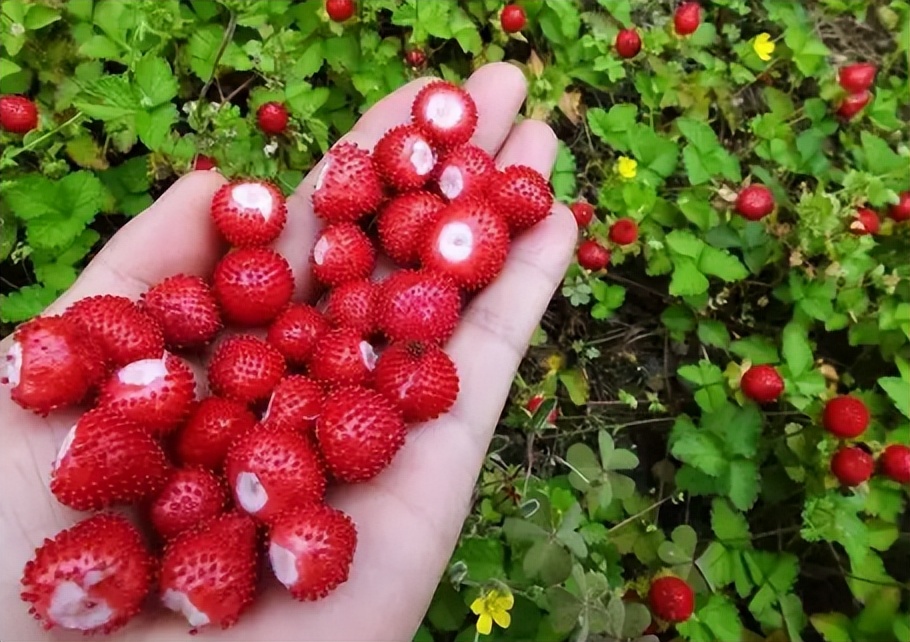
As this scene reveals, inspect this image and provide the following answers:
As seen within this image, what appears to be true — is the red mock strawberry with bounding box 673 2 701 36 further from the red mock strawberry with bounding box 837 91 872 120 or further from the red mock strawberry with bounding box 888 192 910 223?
the red mock strawberry with bounding box 888 192 910 223

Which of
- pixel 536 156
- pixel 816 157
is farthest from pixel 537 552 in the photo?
pixel 816 157

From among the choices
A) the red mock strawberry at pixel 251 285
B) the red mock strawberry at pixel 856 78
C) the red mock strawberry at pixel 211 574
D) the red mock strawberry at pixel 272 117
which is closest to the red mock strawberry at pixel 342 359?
the red mock strawberry at pixel 251 285

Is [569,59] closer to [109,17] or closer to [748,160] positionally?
[748,160]

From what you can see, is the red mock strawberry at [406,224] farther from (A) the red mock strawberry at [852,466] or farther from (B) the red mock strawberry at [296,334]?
(A) the red mock strawberry at [852,466]

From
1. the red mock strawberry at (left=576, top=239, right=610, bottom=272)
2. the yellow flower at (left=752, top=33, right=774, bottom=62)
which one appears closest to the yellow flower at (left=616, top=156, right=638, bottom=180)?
the red mock strawberry at (left=576, top=239, right=610, bottom=272)

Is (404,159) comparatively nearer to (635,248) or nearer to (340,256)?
(340,256)

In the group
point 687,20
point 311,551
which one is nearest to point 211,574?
point 311,551
